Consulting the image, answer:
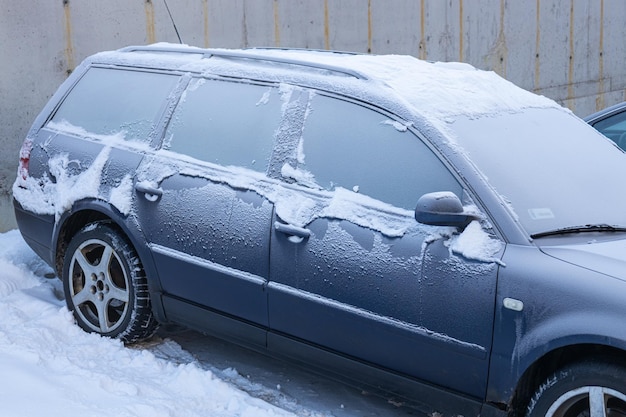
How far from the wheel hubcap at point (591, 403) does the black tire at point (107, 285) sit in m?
2.40

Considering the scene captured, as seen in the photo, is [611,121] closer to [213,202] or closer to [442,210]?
[213,202]

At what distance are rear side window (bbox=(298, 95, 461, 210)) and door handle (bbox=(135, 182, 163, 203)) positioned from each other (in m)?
0.89

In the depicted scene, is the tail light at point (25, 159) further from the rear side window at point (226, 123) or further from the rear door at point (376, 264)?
the rear door at point (376, 264)

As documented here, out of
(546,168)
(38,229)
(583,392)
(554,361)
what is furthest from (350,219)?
(38,229)

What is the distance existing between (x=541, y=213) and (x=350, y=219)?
2.76ft

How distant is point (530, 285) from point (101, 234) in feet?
8.29

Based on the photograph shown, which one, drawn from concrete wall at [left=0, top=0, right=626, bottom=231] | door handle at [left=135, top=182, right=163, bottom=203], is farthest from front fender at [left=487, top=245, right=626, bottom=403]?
concrete wall at [left=0, top=0, right=626, bottom=231]

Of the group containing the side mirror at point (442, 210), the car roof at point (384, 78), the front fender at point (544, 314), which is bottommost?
the front fender at point (544, 314)

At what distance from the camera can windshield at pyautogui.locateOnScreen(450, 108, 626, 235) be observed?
402 centimetres

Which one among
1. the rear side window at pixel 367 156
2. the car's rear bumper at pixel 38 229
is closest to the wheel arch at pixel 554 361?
the rear side window at pixel 367 156

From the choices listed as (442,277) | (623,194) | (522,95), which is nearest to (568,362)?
(442,277)

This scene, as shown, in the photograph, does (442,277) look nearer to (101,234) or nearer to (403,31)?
(101,234)

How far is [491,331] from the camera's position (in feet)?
12.4

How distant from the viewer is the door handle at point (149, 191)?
4.96 metres
